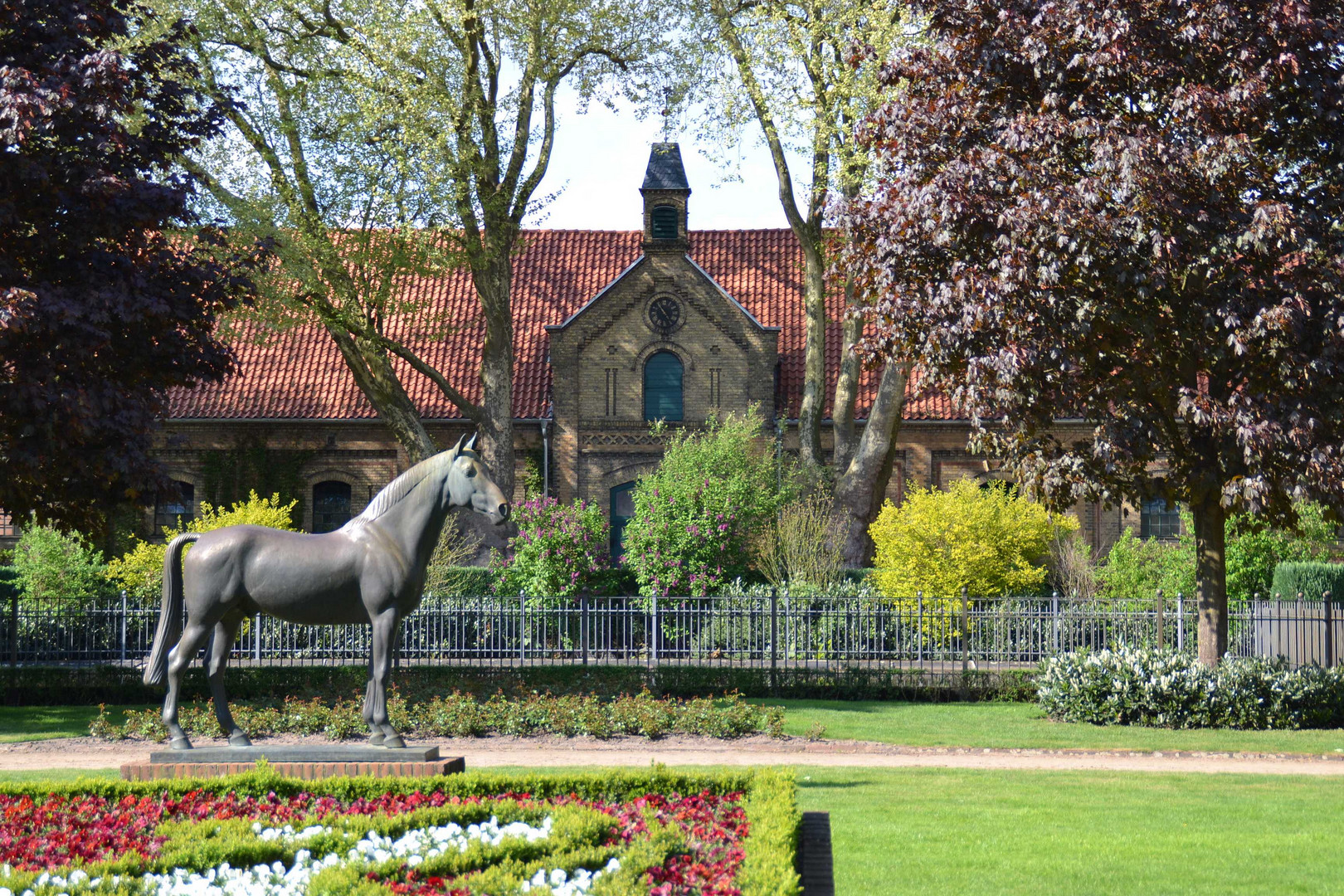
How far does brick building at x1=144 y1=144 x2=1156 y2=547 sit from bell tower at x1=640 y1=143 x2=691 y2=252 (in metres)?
0.03

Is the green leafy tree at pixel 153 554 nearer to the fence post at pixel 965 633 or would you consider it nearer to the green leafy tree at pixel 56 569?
the green leafy tree at pixel 56 569

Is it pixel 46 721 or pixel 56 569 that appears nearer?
pixel 46 721

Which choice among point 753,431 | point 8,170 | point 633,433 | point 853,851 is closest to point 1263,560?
point 753,431

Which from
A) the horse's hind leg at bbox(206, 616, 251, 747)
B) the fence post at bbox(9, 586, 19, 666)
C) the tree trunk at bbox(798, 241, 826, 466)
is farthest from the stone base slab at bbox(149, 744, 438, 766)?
the tree trunk at bbox(798, 241, 826, 466)

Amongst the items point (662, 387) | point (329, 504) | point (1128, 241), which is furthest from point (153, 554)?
point (1128, 241)

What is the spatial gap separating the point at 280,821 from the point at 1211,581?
13026mm

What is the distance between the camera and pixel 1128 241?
14359 millimetres

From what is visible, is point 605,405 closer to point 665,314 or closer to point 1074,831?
point 665,314

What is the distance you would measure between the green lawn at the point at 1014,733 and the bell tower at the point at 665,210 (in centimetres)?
1711

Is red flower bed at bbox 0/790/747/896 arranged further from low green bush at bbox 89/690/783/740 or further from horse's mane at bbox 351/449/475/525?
low green bush at bbox 89/690/783/740

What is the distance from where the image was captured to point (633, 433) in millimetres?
33625

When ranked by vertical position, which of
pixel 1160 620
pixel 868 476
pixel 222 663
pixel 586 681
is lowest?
pixel 586 681

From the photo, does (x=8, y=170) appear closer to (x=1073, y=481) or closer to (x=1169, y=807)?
(x=1073, y=481)

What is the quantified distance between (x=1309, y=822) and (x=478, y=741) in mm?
9218
